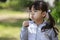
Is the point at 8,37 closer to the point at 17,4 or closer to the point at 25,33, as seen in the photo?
the point at 25,33

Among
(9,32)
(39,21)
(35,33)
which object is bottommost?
(9,32)

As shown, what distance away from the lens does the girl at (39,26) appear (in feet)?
8.54

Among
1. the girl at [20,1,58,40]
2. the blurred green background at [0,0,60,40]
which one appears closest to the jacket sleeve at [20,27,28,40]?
the girl at [20,1,58,40]

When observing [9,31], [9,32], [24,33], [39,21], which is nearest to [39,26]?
[39,21]

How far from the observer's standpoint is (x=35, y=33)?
2641mm

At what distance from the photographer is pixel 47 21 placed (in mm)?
2682

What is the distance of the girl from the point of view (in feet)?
8.54

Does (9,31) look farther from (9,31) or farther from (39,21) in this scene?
(39,21)

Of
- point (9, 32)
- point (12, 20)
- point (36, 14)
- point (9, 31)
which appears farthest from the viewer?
point (12, 20)

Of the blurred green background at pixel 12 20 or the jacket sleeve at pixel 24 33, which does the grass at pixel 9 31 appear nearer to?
the blurred green background at pixel 12 20

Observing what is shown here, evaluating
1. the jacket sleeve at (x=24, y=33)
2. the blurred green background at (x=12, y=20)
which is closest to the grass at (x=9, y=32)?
the blurred green background at (x=12, y=20)

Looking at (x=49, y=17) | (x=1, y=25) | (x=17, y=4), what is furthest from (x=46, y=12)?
(x=17, y=4)

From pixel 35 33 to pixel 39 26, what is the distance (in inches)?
3.6

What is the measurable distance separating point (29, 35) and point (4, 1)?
11.6 m
